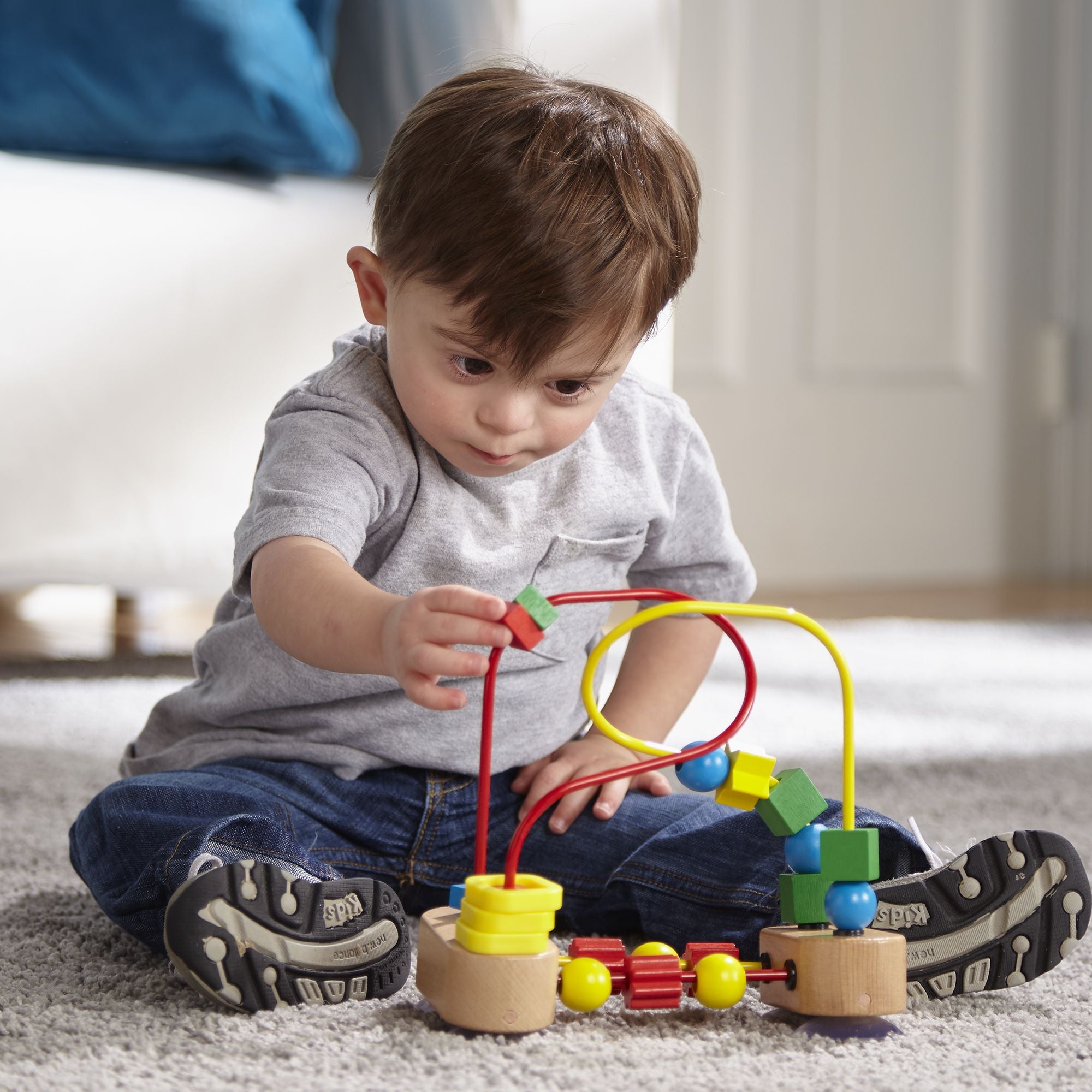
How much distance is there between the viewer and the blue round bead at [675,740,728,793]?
56 centimetres

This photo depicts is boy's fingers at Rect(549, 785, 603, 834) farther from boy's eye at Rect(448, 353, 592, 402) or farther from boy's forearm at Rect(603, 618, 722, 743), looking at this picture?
boy's eye at Rect(448, 353, 592, 402)

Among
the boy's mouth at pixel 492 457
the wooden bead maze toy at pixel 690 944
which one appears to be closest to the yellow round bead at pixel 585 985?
the wooden bead maze toy at pixel 690 944

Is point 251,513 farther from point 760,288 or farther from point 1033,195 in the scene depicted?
point 1033,195

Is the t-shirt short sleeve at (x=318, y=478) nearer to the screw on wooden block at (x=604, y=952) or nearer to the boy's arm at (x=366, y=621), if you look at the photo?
the boy's arm at (x=366, y=621)

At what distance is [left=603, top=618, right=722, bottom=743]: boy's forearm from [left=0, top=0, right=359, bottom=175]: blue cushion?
0.68 meters

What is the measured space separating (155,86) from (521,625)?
3.10ft

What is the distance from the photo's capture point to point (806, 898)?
0.56 meters

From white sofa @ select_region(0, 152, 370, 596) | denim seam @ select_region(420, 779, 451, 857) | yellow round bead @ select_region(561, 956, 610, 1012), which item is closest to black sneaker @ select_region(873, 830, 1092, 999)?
yellow round bead @ select_region(561, 956, 610, 1012)

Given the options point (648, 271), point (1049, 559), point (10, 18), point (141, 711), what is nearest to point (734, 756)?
point (648, 271)

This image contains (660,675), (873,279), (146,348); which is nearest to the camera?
(660,675)

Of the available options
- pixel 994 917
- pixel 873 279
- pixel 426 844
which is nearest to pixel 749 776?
pixel 994 917

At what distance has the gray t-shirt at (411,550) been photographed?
0.69m

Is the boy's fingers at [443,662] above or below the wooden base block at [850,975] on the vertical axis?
above

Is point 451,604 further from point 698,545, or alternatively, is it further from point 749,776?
point 698,545
